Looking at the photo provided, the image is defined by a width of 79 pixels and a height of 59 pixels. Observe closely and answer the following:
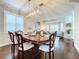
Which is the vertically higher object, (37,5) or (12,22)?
(37,5)

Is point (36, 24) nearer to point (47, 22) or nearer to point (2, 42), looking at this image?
point (47, 22)

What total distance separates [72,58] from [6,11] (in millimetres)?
4882

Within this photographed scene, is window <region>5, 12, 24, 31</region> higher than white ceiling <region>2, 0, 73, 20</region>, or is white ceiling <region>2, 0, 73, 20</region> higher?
white ceiling <region>2, 0, 73, 20</region>

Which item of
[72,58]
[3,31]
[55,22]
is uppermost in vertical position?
[55,22]

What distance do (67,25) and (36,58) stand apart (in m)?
10.0

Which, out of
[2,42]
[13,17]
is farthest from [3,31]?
[13,17]

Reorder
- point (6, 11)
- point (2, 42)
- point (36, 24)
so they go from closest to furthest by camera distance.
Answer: point (2, 42) < point (6, 11) < point (36, 24)

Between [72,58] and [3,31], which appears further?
[3,31]

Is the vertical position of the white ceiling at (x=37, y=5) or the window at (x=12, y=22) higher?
the white ceiling at (x=37, y=5)

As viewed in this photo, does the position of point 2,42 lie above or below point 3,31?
below

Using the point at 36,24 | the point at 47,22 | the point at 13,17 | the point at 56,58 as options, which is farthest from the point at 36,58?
the point at 47,22

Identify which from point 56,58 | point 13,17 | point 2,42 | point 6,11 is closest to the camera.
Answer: point 56,58

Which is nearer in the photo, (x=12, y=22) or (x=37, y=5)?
(x=12, y=22)

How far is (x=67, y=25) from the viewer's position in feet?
43.8
